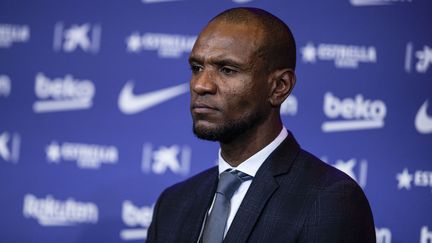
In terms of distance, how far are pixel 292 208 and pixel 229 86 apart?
40 centimetres

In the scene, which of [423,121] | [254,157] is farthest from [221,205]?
[423,121]

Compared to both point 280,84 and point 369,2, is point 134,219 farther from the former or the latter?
point 369,2

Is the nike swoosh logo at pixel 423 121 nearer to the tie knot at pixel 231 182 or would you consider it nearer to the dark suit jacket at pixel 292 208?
the dark suit jacket at pixel 292 208

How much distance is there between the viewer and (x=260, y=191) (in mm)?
1839

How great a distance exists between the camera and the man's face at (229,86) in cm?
186

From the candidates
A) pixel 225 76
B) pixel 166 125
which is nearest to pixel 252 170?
pixel 225 76

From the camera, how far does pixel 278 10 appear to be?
9.53 ft

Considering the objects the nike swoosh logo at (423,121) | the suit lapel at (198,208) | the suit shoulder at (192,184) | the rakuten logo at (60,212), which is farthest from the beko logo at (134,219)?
the nike swoosh logo at (423,121)

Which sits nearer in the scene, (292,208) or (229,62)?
(292,208)

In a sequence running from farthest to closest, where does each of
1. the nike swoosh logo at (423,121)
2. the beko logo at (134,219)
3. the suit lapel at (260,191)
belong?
the beko logo at (134,219) < the nike swoosh logo at (423,121) < the suit lapel at (260,191)

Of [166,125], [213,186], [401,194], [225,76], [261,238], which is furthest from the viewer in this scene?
[166,125]

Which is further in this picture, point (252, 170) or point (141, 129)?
point (141, 129)

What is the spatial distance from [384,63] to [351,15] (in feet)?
0.87

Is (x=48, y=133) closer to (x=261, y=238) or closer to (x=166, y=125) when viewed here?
(x=166, y=125)
